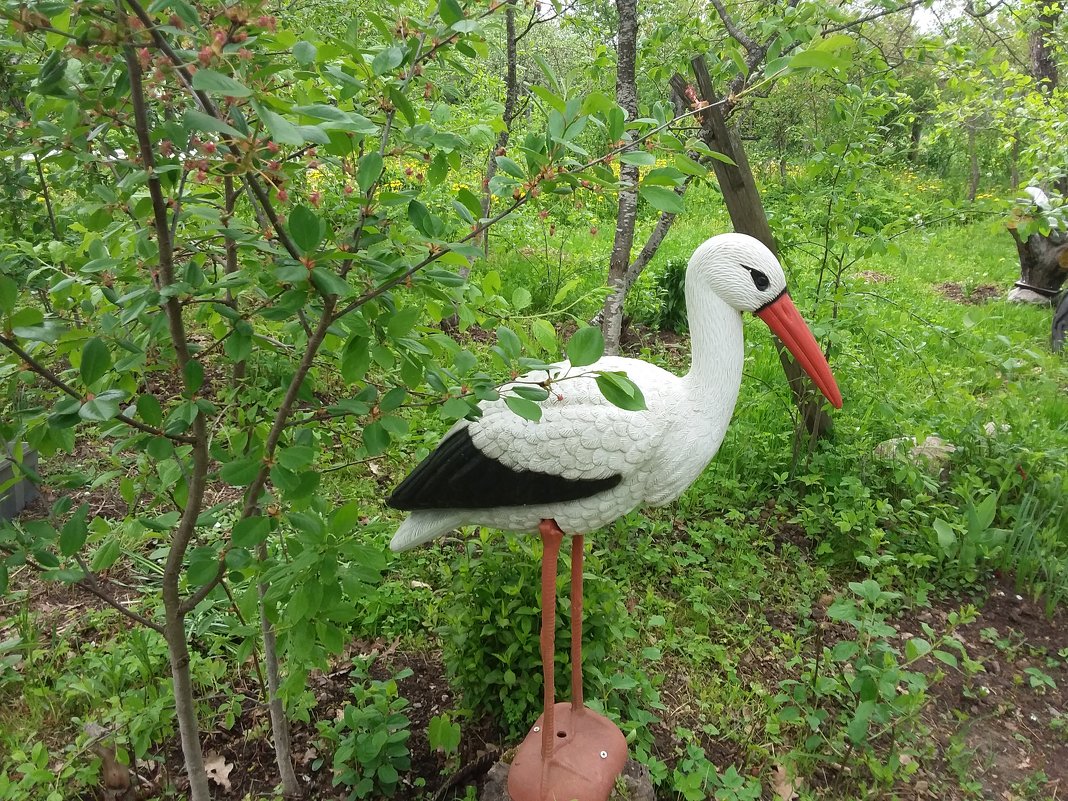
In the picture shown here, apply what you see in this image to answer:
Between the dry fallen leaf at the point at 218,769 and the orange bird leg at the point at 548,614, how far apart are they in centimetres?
92

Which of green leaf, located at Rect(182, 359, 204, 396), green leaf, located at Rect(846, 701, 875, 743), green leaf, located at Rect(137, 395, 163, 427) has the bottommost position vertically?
green leaf, located at Rect(846, 701, 875, 743)

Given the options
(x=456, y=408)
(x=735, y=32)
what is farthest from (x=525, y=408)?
(x=735, y=32)

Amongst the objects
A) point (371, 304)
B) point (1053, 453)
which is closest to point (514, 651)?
point (371, 304)

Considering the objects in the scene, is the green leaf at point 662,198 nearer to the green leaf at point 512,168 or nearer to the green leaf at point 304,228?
the green leaf at point 512,168

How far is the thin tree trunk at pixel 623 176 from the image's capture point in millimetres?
2398

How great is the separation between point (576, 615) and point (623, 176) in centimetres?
166

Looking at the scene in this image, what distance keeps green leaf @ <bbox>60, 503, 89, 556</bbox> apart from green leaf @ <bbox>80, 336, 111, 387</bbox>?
0.77 feet

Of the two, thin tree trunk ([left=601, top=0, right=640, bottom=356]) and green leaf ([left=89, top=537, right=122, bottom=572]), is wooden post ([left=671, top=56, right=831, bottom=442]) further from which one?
green leaf ([left=89, top=537, right=122, bottom=572])

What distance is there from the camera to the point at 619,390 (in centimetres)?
99

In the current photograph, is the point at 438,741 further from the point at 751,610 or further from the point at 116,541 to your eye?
the point at 751,610

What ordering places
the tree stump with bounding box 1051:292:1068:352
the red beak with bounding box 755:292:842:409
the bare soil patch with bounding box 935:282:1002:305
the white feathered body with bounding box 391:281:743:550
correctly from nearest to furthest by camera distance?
the white feathered body with bounding box 391:281:743:550 → the red beak with bounding box 755:292:842:409 → the tree stump with bounding box 1051:292:1068:352 → the bare soil patch with bounding box 935:282:1002:305

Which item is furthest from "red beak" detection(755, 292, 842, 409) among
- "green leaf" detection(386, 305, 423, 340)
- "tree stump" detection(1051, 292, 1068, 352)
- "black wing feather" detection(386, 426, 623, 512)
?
"tree stump" detection(1051, 292, 1068, 352)

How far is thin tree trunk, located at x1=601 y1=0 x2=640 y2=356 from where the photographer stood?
2.40 metres

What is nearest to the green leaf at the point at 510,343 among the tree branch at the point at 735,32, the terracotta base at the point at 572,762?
the terracotta base at the point at 572,762
